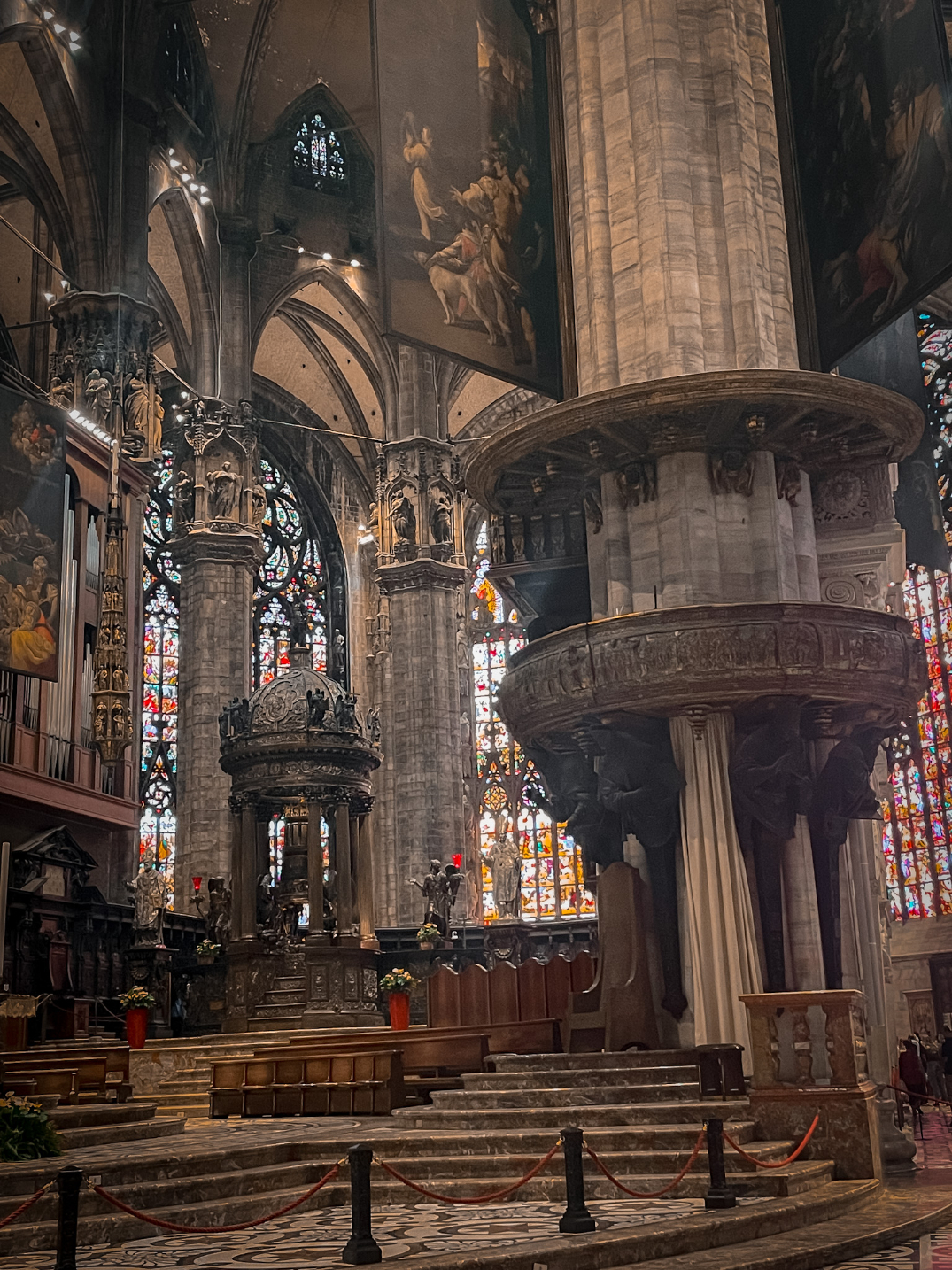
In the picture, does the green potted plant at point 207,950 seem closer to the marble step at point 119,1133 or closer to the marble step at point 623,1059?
the marble step at point 119,1133

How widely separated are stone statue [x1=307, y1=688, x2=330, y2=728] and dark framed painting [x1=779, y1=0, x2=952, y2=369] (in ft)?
33.6

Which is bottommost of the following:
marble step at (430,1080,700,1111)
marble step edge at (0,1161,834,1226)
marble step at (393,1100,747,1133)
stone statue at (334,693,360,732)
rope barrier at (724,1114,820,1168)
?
marble step edge at (0,1161,834,1226)

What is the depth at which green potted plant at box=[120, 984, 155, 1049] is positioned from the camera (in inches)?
624

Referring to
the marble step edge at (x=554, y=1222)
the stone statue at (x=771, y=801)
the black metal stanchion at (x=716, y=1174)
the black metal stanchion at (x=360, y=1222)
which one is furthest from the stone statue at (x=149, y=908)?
the black metal stanchion at (x=360, y=1222)

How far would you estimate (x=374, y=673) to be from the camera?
107 feet

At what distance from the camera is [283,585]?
33.1m

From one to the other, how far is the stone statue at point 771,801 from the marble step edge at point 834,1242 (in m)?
3.14

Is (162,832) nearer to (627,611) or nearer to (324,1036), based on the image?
(324,1036)

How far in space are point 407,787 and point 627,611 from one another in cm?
1547

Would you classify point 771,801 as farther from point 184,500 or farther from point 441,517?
point 441,517

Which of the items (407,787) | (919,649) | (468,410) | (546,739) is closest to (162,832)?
(407,787)

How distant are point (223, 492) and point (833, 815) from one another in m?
17.5


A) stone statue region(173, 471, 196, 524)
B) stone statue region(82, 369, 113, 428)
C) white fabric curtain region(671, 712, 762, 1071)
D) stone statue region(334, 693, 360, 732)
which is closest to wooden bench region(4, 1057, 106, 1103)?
white fabric curtain region(671, 712, 762, 1071)

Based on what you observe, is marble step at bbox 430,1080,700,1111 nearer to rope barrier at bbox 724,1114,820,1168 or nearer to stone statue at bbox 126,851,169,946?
rope barrier at bbox 724,1114,820,1168
